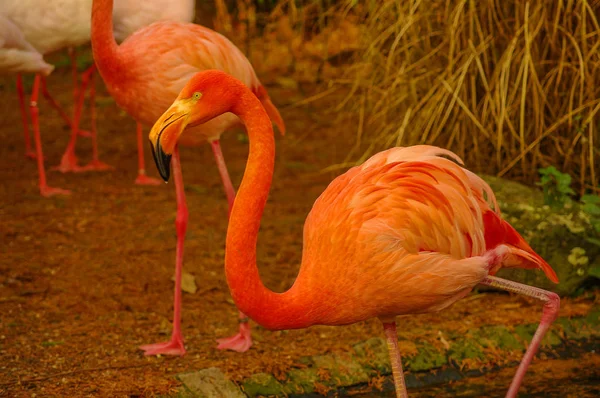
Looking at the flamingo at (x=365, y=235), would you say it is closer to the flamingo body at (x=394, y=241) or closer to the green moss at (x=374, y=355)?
the flamingo body at (x=394, y=241)

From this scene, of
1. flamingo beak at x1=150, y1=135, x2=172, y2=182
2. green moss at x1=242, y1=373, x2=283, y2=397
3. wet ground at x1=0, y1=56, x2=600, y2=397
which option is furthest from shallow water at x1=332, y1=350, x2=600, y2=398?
flamingo beak at x1=150, y1=135, x2=172, y2=182

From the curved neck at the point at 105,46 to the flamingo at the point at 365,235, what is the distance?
131 centimetres

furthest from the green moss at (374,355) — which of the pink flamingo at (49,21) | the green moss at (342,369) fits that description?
the pink flamingo at (49,21)

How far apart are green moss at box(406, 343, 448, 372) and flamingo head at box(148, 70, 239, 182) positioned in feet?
5.07

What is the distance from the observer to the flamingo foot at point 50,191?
623 cm

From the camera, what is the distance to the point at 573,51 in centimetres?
529

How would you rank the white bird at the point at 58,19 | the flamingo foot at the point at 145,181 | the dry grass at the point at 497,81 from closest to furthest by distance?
the dry grass at the point at 497,81
the white bird at the point at 58,19
the flamingo foot at the point at 145,181

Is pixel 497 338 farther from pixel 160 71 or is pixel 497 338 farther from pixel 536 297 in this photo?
pixel 160 71

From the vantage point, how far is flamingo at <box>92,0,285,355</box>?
4191 millimetres

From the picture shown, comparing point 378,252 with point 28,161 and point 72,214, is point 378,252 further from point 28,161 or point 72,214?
point 28,161

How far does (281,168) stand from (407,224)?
12.3 ft

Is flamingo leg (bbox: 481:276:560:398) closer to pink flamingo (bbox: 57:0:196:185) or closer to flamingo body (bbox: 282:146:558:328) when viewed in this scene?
flamingo body (bbox: 282:146:558:328)

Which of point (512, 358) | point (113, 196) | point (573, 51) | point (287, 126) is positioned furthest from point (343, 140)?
point (512, 358)

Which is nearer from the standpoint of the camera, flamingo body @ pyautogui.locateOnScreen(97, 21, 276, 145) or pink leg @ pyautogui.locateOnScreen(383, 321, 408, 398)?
pink leg @ pyautogui.locateOnScreen(383, 321, 408, 398)
